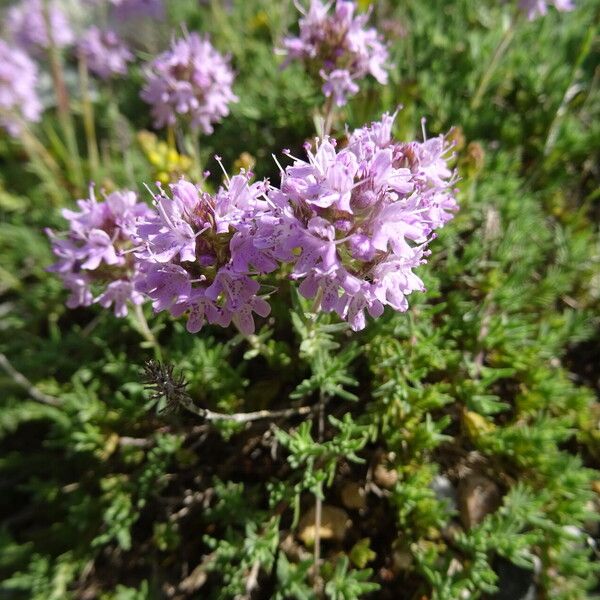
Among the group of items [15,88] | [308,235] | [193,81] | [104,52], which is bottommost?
[308,235]

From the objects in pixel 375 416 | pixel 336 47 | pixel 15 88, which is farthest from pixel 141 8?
pixel 375 416

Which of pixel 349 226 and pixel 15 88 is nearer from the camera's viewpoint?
pixel 349 226

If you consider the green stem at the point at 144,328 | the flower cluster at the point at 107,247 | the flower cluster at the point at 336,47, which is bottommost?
the green stem at the point at 144,328

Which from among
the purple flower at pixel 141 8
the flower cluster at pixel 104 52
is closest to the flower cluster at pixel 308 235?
the flower cluster at pixel 104 52

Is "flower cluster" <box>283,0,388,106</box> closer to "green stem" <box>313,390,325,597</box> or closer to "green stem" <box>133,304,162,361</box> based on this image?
Result: "green stem" <box>133,304,162,361</box>

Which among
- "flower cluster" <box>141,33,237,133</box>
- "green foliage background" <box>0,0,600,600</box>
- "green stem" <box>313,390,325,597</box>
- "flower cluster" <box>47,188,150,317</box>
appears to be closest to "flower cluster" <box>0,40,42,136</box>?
"green foliage background" <box>0,0,600,600</box>

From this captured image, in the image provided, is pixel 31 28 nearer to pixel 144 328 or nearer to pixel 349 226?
pixel 144 328

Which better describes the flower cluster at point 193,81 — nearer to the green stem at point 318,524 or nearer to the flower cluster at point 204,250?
the flower cluster at point 204,250

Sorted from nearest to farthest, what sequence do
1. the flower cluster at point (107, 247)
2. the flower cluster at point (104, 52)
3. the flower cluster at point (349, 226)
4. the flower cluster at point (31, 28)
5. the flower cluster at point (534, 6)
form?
the flower cluster at point (349, 226) < the flower cluster at point (107, 247) < the flower cluster at point (534, 6) < the flower cluster at point (104, 52) < the flower cluster at point (31, 28)
